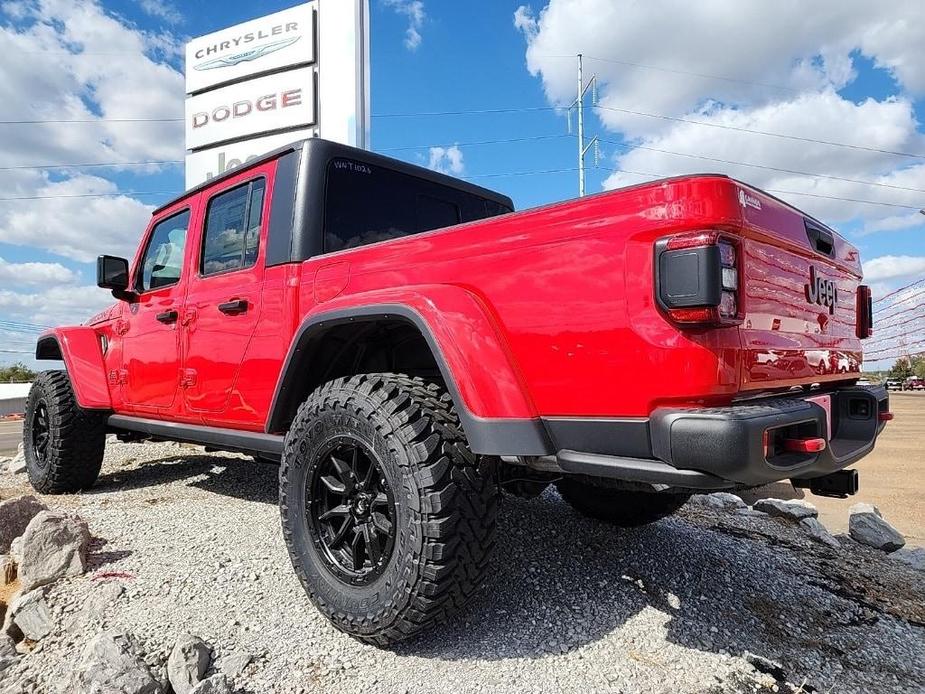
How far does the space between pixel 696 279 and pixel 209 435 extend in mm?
2658

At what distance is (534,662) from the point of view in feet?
6.91

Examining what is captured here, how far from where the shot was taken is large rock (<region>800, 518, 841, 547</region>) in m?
3.83

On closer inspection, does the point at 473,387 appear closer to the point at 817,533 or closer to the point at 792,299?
the point at 792,299

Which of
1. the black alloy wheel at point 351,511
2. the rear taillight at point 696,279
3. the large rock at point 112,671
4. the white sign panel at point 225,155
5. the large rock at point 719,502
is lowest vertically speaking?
the large rock at point 719,502

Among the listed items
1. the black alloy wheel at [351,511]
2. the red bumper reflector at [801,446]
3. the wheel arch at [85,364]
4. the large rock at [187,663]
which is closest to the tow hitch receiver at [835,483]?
the red bumper reflector at [801,446]

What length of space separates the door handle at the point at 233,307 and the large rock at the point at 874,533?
4288 millimetres

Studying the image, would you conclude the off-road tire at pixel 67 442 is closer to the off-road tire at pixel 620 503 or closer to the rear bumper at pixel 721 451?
the off-road tire at pixel 620 503

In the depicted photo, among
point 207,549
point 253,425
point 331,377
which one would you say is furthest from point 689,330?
point 207,549

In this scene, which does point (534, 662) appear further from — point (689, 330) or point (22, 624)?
point (22, 624)

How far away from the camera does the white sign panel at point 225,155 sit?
11.7 m

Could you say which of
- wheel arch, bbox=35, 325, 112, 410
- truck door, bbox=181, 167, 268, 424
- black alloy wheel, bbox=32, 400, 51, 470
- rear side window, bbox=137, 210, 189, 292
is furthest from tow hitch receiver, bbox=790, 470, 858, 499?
black alloy wheel, bbox=32, 400, 51, 470

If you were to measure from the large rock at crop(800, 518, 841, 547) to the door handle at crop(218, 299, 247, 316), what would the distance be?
12.5ft

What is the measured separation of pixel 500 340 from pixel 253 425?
1579 millimetres

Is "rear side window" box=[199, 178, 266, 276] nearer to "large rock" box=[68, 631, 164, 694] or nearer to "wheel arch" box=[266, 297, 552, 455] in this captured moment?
"wheel arch" box=[266, 297, 552, 455]
